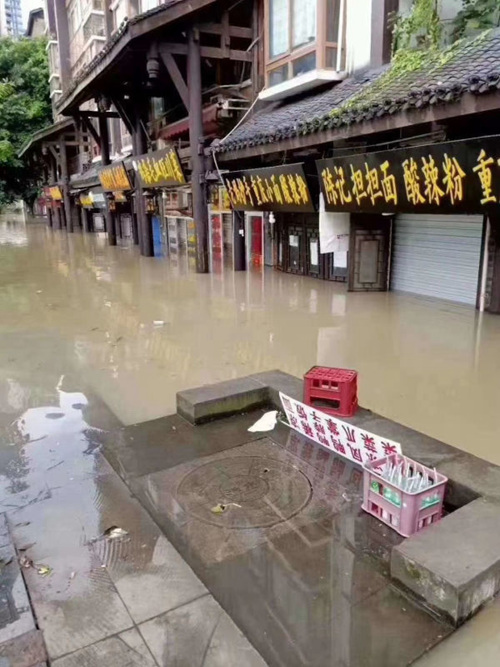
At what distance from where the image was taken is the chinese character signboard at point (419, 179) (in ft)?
22.9

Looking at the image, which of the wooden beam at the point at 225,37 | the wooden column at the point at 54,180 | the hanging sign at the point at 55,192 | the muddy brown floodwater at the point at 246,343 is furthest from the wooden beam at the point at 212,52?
the wooden column at the point at 54,180

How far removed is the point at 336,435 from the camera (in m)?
4.05

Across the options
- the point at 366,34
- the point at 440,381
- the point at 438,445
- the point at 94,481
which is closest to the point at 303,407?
the point at 438,445

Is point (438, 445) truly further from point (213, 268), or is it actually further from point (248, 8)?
point (248, 8)

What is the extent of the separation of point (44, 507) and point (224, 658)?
1833 mm

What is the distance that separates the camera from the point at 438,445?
3836 millimetres

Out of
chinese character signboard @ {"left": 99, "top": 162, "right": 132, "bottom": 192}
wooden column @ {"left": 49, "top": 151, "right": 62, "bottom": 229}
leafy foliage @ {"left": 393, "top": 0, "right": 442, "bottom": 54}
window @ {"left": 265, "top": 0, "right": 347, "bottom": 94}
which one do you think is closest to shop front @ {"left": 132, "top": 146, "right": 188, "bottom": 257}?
chinese character signboard @ {"left": 99, "top": 162, "right": 132, "bottom": 192}

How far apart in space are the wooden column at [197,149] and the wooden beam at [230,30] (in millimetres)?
336

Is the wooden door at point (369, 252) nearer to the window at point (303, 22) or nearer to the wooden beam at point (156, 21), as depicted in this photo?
the window at point (303, 22)

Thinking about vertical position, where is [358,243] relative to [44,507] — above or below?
above

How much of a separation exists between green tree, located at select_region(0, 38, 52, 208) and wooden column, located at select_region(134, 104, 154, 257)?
20931mm

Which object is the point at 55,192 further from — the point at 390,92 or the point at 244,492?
the point at 244,492

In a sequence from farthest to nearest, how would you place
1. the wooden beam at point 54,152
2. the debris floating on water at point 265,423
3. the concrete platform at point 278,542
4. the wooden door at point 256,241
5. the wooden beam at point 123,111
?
the wooden beam at point 54,152 < the wooden beam at point 123,111 < the wooden door at point 256,241 < the debris floating on water at point 265,423 < the concrete platform at point 278,542

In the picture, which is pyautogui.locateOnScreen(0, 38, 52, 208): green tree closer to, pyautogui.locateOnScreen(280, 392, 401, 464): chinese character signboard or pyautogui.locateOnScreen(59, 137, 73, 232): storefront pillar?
pyautogui.locateOnScreen(59, 137, 73, 232): storefront pillar
